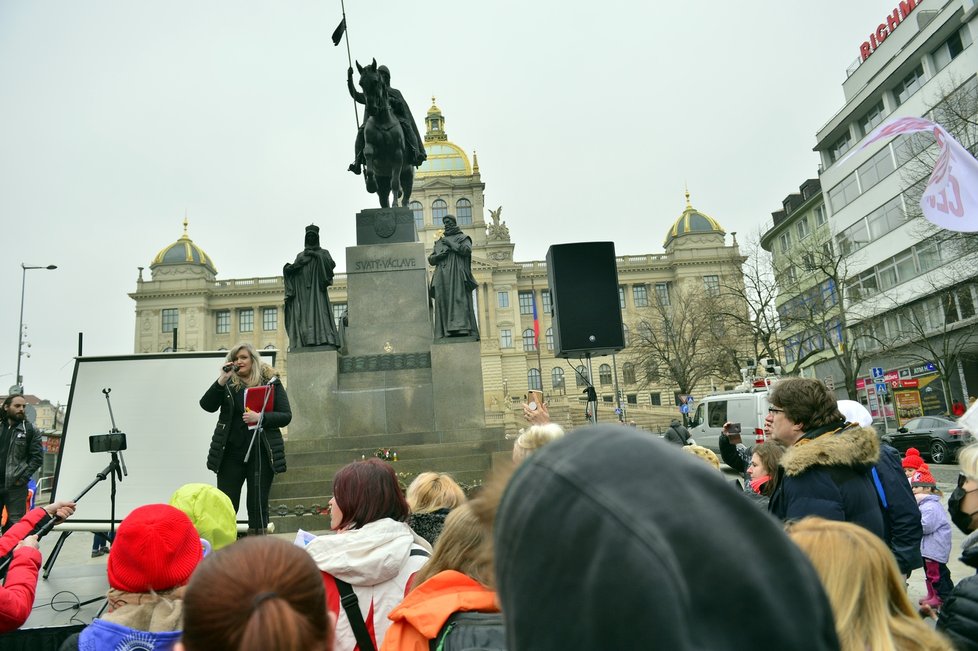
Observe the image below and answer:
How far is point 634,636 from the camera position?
67 centimetres

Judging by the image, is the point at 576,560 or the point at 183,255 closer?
the point at 576,560

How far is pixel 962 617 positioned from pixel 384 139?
12.3 m

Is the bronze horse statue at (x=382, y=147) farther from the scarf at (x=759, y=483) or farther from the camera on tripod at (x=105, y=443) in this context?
the scarf at (x=759, y=483)

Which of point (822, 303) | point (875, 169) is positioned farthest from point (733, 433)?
point (875, 169)

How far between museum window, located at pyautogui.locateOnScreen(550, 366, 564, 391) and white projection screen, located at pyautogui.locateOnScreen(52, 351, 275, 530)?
69.7 meters

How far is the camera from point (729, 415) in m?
20.8

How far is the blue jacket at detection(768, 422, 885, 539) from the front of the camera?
310cm

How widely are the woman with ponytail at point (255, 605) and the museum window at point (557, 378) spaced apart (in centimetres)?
7553

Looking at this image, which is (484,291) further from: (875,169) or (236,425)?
(236,425)

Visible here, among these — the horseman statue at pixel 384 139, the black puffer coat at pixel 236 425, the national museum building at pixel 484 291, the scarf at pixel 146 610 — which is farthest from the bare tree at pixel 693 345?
the scarf at pixel 146 610

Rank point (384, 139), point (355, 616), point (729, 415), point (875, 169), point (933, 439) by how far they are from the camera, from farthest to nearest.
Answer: point (875, 169)
point (729, 415)
point (933, 439)
point (384, 139)
point (355, 616)

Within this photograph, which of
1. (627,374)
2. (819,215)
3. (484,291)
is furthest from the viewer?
(484,291)

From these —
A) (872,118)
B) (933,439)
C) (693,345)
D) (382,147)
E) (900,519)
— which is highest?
(872,118)

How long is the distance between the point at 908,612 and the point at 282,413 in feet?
16.7
